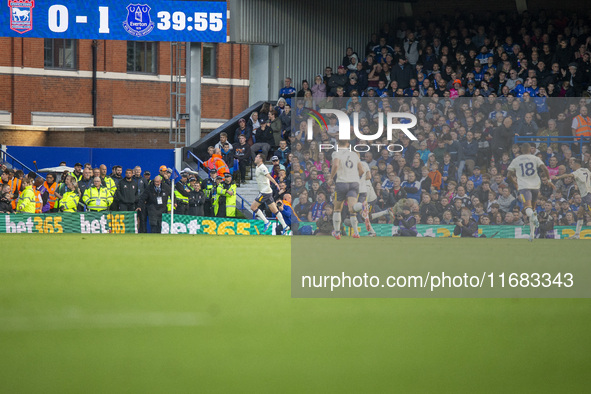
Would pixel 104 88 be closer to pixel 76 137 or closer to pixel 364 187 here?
pixel 76 137

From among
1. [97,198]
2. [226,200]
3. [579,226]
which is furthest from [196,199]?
[579,226]

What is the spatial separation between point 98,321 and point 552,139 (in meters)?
8.75

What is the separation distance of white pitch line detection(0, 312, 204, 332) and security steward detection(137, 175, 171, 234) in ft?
26.3

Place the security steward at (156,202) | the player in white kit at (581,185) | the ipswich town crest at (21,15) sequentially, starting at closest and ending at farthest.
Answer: the player in white kit at (581,185) < the security steward at (156,202) < the ipswich town crest at (21,15)

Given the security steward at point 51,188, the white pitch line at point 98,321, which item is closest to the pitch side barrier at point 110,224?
the security steward at point 51,188

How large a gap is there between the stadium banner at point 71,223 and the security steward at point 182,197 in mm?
905

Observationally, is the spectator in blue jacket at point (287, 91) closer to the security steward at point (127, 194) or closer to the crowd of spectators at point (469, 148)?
the crowd of spectators at point (469, 148)

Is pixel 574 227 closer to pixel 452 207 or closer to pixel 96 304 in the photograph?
pixel 452 207

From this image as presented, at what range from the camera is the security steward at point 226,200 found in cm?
1644

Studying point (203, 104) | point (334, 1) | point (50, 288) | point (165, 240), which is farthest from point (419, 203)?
point (203, 104)

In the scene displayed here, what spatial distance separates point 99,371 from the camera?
613cm

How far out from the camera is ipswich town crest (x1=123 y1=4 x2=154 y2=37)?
18.7 m

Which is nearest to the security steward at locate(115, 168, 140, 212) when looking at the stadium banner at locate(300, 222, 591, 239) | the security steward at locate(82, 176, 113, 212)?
the security steward at locate(82, 176, 113, 212)

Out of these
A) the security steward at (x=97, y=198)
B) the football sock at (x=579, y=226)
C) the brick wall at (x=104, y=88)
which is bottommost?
the football sock at (x=579, y=226)
